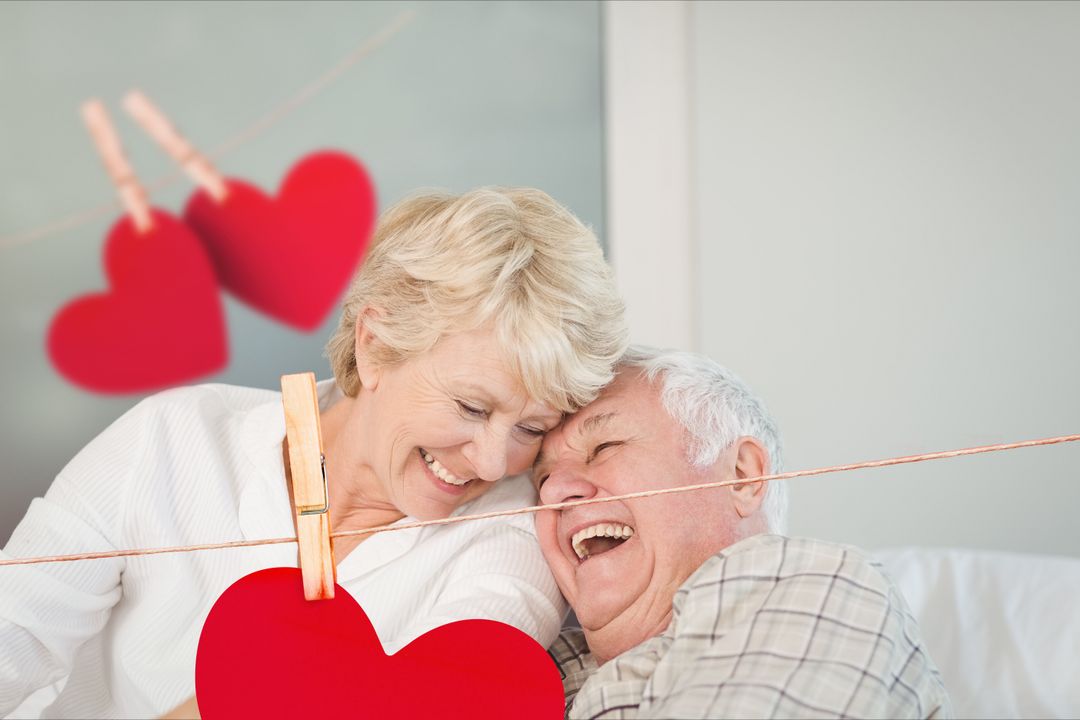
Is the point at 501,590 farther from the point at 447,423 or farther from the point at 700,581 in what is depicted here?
the point at 700,581

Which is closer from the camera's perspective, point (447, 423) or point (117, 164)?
point (447, 423)

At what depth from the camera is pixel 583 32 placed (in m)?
2.39

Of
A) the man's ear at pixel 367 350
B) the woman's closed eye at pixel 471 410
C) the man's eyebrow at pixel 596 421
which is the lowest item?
the man's eyebrow at pixel 596 421

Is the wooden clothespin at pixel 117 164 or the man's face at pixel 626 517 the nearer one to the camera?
the man's face at pixel 626 517

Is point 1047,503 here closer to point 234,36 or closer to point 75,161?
point 234,36

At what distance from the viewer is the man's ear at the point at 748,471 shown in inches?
54.2

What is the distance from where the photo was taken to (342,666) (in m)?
1.07

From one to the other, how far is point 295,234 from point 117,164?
36cm

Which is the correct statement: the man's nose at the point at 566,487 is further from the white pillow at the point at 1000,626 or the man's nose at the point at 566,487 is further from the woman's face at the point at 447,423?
the white pillow at the point at 1000,626

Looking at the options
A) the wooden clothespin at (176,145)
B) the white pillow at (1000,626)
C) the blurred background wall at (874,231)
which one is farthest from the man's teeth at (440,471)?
the blurred background wall at (874,231)

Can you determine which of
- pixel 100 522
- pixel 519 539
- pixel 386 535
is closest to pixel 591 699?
pixel 519 539

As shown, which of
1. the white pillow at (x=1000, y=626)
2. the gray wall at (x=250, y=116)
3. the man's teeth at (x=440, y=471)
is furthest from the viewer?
the gray wall at (x=250, y=116)

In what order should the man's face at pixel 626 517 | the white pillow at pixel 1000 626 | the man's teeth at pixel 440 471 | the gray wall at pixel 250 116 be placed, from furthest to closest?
the gray wall at pixel 250 116
the white pillow at pixel 1000 626
the man's teeth at pixel 440 471
the man's face at pixel 626 517

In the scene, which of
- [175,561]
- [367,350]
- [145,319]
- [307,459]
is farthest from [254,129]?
[307,459]
